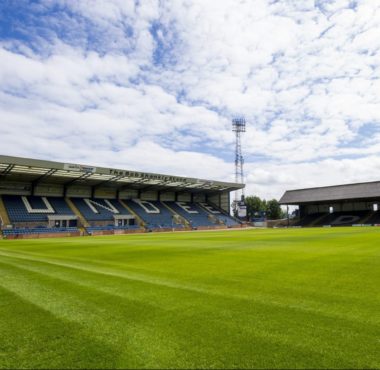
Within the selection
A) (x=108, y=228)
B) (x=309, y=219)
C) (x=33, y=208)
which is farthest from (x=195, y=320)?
(x=309, y=219)

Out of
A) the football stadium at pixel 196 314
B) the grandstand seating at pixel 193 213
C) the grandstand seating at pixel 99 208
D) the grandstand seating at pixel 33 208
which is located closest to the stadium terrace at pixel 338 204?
the grandstand seating at pixel 193 213

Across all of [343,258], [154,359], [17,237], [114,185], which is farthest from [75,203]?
[154,359]

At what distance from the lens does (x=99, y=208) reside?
57.4 m

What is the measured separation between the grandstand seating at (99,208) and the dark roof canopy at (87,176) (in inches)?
138

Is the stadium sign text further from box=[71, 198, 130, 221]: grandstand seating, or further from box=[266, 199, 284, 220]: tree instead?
box=[266, 199, 284, 220]: tree

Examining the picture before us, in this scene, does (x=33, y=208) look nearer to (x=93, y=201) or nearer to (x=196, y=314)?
(x=93, y=201)

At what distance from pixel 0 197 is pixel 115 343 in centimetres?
5445

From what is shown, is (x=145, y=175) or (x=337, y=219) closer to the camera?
(x=145, y=175)

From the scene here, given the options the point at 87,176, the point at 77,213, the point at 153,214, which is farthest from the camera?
the point at 153,214

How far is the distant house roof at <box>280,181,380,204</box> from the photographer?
60.7 metres

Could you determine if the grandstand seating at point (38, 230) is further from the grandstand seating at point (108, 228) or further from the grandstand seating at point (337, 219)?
the grandstand seating at point (337, 219)

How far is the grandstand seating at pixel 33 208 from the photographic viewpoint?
46050 mm

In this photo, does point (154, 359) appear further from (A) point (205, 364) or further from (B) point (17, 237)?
(B) point (17, 237)

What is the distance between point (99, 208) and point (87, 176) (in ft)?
26.5
